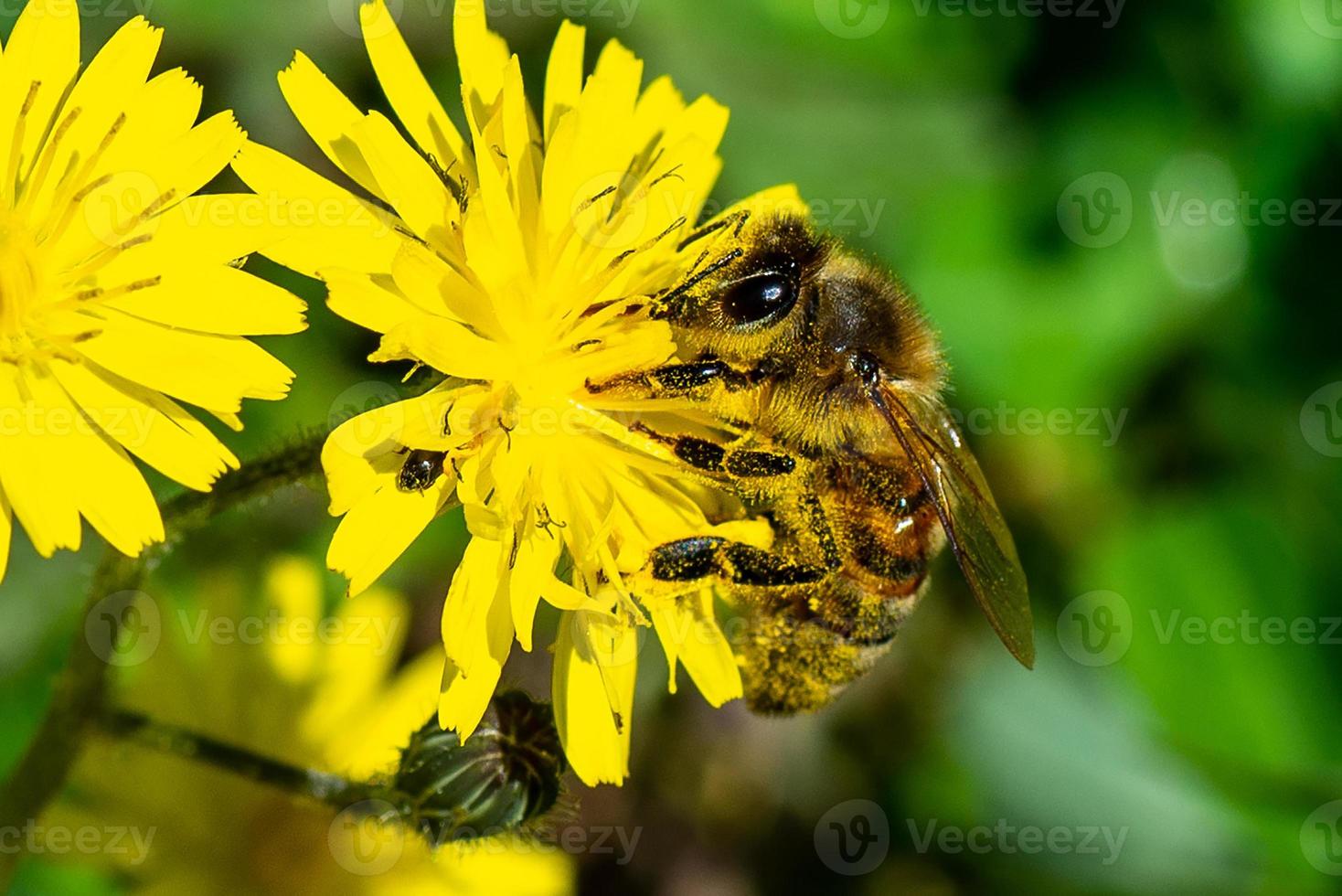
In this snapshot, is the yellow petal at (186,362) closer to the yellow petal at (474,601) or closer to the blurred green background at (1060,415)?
the yellow petal at (474,601)

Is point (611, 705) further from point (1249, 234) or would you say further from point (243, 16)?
point (1249, 234)

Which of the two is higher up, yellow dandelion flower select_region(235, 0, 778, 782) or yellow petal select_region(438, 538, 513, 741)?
yellow dandelion flower select_region(235, 0, 778, 782)

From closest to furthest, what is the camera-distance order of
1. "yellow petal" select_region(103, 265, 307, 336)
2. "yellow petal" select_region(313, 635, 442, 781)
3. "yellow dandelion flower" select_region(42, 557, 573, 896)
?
"yellow petal" select_region(103, 265, 307, 336), "yellow dandelion flower" select_region(42, 557, 573, 896), "yellow petal" select_region(313, 635, 442, 781)

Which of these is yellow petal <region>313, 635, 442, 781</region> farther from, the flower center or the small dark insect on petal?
the flower center

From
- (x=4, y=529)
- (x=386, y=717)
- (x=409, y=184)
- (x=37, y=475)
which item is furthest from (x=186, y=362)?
(x=386, y=717)

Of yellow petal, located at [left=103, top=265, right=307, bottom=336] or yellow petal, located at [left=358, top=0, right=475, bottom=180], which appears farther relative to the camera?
yellow petal, located at [left=358, top=0, right=475, bottom=180]

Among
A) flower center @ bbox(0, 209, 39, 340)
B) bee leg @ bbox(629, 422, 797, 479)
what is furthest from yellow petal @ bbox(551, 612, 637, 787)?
flower center @ bbox(0, 209, 39, 340)

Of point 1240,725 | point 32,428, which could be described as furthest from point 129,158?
point 1240,725
